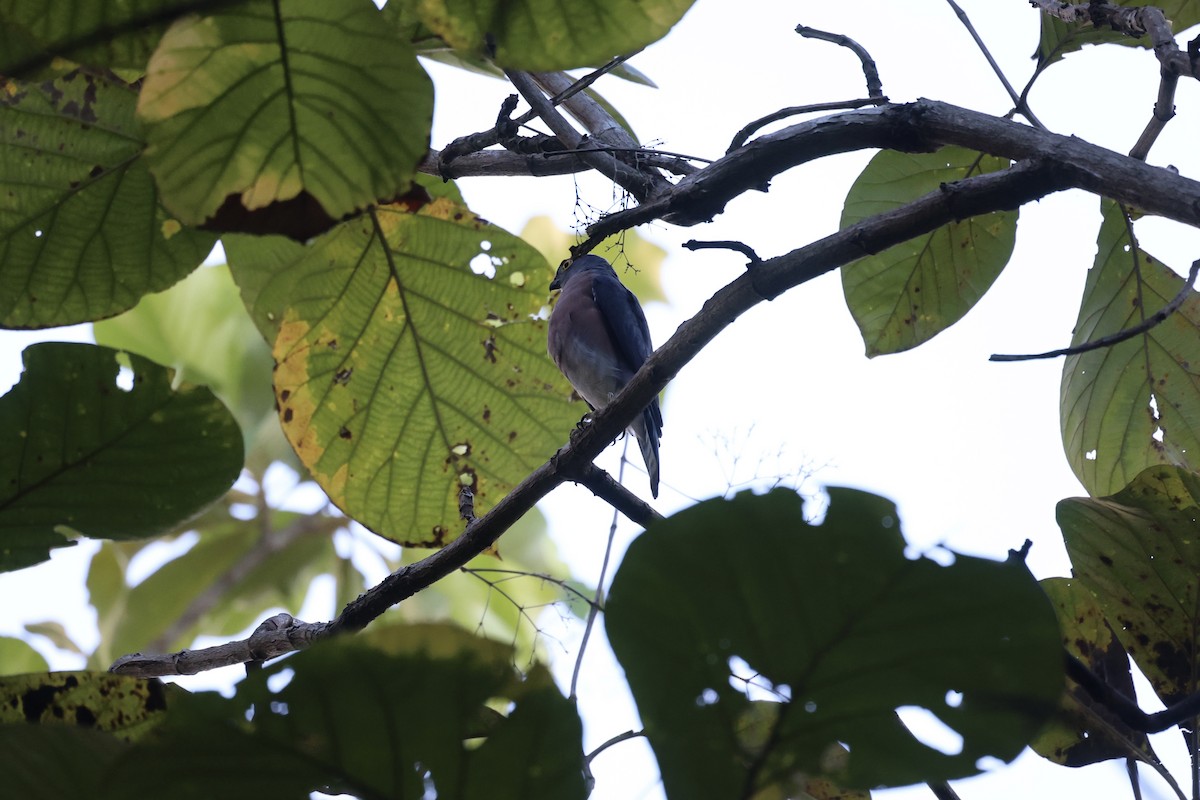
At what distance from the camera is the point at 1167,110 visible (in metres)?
1.37

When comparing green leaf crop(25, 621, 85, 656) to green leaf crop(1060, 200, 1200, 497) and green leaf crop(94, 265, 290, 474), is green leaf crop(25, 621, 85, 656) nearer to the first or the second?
green leaf crop(94, 265, 290, 474)

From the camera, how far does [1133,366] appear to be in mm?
1710

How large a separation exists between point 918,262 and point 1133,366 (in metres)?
0.41

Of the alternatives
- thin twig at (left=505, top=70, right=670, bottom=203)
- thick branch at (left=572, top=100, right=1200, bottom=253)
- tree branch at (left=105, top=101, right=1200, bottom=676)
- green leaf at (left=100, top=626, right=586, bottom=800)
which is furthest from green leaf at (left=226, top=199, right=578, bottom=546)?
green leaf at (left=100, top=626, right=586, bottom=800)

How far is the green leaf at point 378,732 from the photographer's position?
55cm

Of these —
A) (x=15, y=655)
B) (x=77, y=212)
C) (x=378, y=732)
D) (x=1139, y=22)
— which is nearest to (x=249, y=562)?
(x=15, y=655)

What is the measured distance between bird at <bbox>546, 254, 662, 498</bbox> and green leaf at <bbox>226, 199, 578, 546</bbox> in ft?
5.93

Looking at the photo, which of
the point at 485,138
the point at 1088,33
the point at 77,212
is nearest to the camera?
the point at 77,212

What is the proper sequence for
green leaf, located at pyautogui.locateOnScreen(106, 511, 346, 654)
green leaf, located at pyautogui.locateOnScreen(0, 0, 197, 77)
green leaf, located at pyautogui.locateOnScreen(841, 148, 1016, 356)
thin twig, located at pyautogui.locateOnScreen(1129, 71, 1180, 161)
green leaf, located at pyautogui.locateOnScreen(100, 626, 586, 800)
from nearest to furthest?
green leaf, located at pyautogui.locateOnScreen(100, 626, 586, 800)
green leaf, located at pyautogui.locateOnScreen(0, 0, 197, 77)
thin twig, located at pyautogui.locateOnScreen(1129, 71, 1180, 161)
green leaf, located at pyautogui.locateOnScreen(841, 148, 1016, 356)
green leaf, located at pyautogui.locateOnScreen(106, 511, 346, 654)

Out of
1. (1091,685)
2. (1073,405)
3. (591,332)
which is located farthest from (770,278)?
(591,332)

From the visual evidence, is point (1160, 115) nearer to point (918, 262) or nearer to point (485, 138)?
point (918, 262)

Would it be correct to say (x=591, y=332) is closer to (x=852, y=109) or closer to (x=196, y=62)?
(x=852, y=109)

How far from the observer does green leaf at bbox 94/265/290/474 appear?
→ 3.41 metres

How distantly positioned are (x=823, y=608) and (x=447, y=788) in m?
0.25
